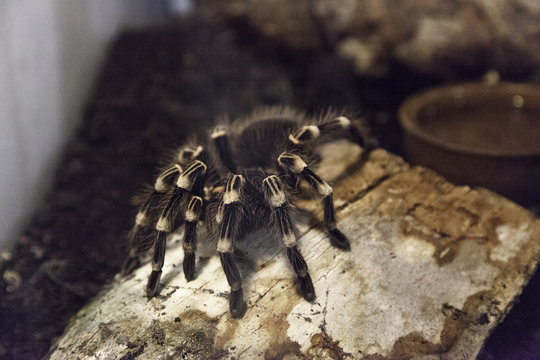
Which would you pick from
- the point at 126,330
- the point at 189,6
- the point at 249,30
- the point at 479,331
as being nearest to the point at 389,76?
the point at 249,30

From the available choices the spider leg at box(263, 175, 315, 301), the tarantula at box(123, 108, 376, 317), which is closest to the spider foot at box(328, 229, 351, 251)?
the tarantula at box(123, 108, 376, 317)

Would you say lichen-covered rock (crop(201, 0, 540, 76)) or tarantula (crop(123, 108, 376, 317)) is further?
lichen-covered rock (crop(201, 0, 540, 76))

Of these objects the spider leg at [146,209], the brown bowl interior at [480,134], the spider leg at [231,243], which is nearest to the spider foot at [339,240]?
the spider leg at [231,243]

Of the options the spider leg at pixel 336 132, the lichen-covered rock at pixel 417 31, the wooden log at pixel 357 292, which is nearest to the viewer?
the wooden log at pixel 357 292

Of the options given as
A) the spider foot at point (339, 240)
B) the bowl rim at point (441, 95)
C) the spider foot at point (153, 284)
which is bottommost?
the spider foot at point (153, 284)

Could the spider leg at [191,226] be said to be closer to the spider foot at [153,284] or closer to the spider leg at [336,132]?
the spider foot at [153,284]

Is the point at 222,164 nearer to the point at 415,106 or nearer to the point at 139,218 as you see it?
the point at 139,218

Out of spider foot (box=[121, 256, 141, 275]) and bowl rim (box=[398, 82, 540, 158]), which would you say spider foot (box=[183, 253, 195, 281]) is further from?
bowl rim (box=[398, 82, 540, 158])
